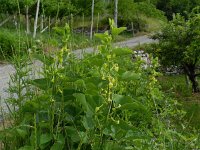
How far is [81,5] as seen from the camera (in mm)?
35094

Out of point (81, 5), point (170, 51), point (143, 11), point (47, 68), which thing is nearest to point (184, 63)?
point (170, 51)

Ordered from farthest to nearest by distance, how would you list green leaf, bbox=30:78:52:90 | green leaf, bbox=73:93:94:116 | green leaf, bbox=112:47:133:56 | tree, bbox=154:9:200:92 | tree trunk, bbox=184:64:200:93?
tree trunk, bbox=184:64:200:93 → tree, bbox=154:9:200:92 → green leaf, bbox=30:78:52:90 → green leaf, bbox=112:47:133:56 → green leaf, bbox=73:93:94:116

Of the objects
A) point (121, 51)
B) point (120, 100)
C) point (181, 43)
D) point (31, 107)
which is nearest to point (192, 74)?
point (181, 43)

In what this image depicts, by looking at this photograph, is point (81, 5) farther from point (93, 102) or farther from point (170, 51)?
point (93, 102)

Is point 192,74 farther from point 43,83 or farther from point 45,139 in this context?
point 45,139

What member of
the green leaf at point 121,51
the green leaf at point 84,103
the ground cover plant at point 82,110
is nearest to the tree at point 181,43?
the ground cover plant at point 82,110

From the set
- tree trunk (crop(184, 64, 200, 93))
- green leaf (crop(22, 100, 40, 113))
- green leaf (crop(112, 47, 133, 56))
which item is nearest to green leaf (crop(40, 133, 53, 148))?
green leaf (crop(22, 100, 40, 113))

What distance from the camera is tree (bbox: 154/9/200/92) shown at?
13.8 m

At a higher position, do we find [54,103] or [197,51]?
[54,103]

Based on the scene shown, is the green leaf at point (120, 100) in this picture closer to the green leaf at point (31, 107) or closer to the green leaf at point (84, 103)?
the green leaf at point (84, 103)

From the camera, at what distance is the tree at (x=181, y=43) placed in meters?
13.8

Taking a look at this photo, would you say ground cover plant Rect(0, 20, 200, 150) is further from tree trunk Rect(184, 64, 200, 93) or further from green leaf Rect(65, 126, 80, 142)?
tree trunk Rect(184, 64, 200, 93)

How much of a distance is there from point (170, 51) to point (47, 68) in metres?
11.9

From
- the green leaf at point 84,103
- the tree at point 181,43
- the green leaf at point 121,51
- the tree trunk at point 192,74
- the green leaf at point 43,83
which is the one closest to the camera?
the green leaf at point 84,103
